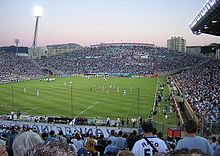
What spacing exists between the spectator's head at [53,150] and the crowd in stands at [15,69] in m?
72.6

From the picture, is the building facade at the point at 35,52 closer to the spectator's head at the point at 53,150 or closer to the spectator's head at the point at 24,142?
the spectator's head at the point at 24,142

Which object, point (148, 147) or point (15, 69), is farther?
point (15, 69)

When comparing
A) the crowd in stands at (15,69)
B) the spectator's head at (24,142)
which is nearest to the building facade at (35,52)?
the crowd in stands at (15,69)

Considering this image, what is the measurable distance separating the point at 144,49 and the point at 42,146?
13479 centimetres

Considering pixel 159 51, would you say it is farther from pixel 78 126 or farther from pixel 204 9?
pixel 78 126

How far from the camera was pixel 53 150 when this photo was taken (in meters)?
2.04

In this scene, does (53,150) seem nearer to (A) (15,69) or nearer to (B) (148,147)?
(B) (148,147)

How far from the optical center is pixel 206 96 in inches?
1251

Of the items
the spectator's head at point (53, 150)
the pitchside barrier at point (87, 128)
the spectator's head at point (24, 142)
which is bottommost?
the pitchside barrier at point (87, 128)

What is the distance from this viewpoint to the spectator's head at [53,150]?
6.70 ft

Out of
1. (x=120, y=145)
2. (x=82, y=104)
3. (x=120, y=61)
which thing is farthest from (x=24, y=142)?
(x=120, y=61)

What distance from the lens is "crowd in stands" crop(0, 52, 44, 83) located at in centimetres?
7784

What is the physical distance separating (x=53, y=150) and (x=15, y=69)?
88.4 m

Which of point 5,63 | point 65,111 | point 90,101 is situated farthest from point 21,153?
point 5,63
